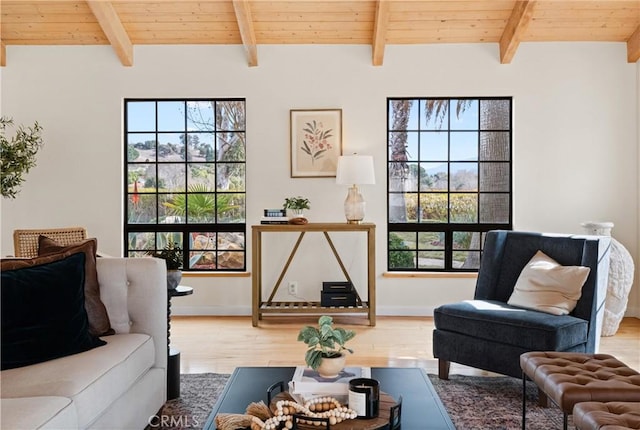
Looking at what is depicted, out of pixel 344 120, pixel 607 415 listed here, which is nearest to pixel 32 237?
pixel 344 120

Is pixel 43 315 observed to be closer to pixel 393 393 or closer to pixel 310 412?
pixel 310 412

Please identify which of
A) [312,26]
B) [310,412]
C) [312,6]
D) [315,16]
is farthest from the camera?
[312,26]

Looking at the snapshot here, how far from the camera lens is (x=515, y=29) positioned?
4762mm

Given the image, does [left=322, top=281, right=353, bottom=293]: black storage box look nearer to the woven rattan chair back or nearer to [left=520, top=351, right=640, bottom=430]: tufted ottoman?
the woven rattan chair back

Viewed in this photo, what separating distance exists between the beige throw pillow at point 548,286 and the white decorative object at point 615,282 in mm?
1555

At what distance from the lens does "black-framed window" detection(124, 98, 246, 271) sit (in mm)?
5430

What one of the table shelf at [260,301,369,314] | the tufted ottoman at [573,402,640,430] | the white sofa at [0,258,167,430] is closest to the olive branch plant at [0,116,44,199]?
the table shelf at [260,301,369,314]

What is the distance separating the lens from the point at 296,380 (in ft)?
6.95

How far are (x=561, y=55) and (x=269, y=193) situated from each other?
10.1 feet

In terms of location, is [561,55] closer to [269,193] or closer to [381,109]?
[381,109]

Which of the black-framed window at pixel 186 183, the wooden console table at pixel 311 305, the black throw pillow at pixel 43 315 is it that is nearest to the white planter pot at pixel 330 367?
the black throw pillow at pixel 43 315

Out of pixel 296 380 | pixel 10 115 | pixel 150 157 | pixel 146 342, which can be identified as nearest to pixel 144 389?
pixel 146 342

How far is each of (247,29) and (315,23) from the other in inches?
24.9

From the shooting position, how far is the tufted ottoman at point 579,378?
6.76ft
